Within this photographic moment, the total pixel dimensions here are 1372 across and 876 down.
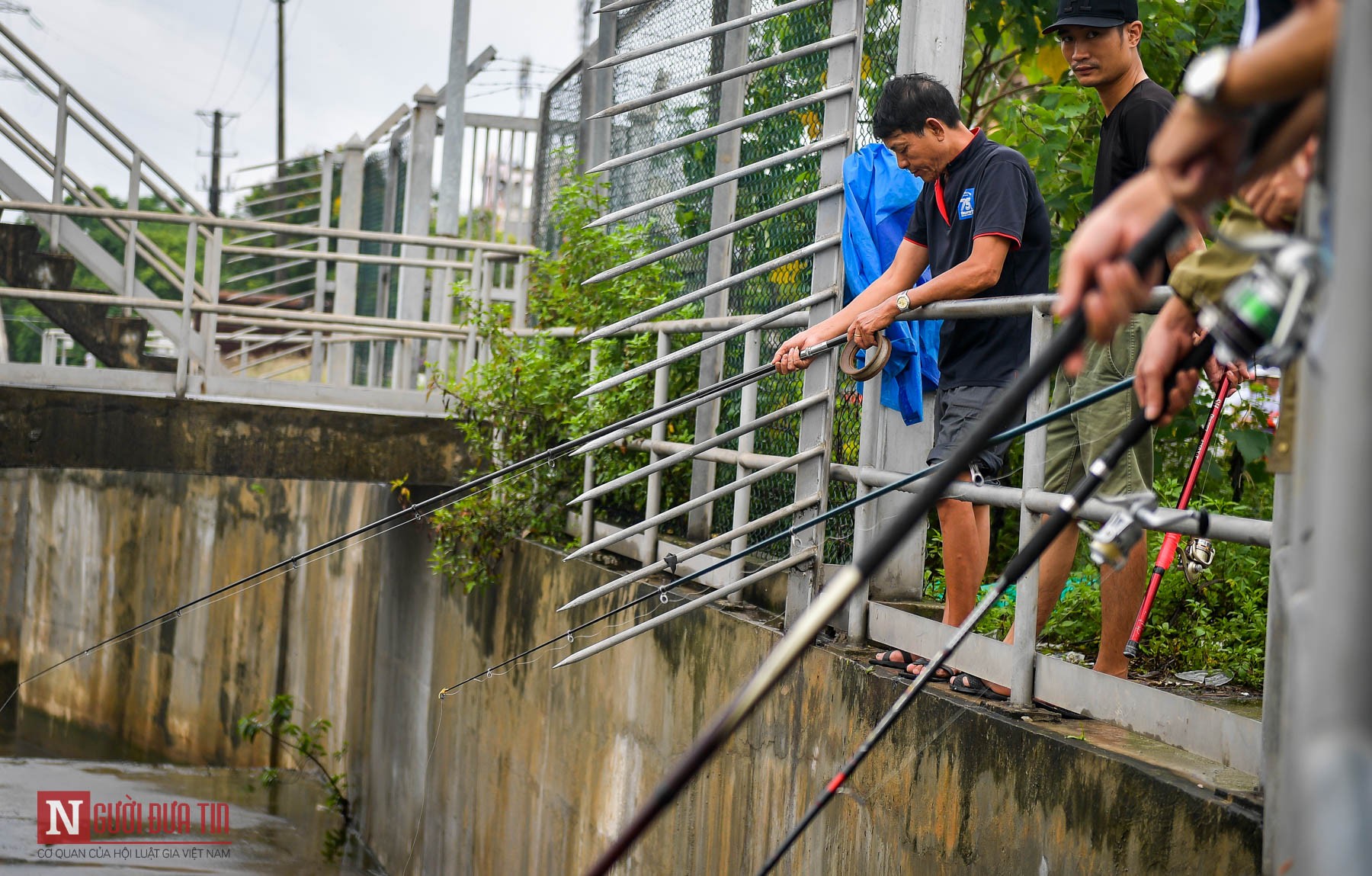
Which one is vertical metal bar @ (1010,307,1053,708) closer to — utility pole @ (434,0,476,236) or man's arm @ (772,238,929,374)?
man's arm @ (772,238,929,374)

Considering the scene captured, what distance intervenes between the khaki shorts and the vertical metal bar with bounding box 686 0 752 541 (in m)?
2.17

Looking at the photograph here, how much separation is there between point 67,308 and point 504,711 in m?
5.83

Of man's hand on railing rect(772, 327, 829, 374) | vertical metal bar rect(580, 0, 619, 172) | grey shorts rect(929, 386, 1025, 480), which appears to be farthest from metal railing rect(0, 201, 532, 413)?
grey shorts rect(929, 386, 1025, 480)

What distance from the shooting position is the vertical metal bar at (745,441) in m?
4.99

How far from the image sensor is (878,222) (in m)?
4.57

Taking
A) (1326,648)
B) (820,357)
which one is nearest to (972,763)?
(820,357)

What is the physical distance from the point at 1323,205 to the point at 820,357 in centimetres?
333

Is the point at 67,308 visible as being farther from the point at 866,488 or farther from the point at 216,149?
the point at 216,149

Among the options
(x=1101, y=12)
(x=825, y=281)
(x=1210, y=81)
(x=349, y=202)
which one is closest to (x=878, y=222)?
(x=825, y=281)

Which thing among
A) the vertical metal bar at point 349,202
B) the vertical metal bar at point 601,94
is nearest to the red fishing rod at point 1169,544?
the vertical metal bar at point 601,94

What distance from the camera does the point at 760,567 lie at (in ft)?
16.4

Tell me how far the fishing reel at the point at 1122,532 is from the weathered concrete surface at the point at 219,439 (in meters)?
6.38

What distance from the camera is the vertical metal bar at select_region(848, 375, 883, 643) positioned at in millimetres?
4297

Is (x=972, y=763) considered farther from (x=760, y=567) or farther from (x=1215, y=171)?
(x=1215, y=171)
